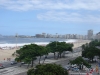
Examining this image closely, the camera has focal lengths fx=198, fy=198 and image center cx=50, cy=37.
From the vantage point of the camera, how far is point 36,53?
39938 mm

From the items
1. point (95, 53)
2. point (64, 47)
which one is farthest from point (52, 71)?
point (64, 47)

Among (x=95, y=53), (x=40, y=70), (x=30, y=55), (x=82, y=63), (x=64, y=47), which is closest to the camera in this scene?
(x=40, y=70)

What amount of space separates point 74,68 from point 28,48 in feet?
35.2

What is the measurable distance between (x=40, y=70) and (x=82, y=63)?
17409 mm

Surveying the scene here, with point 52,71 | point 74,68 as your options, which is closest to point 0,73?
point 74,68

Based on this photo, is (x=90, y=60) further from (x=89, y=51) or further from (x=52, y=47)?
(x=52, y=47)

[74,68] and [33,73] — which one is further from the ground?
[33,73]

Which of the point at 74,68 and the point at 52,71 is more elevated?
the point at 52,71

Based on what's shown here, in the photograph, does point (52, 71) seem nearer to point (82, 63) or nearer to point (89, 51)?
point (82, 63)

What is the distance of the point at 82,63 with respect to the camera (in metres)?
36.0

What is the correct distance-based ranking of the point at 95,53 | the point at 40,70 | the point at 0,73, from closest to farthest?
the point at 40,70 → the point at 0,73 → the point at 95,53

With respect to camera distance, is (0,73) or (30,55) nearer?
(0,73)

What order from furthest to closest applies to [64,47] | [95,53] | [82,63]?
[64,47] → [95,53] → [82,63]

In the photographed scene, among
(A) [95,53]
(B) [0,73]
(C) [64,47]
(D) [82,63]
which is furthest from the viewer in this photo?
(C) [64,47]
